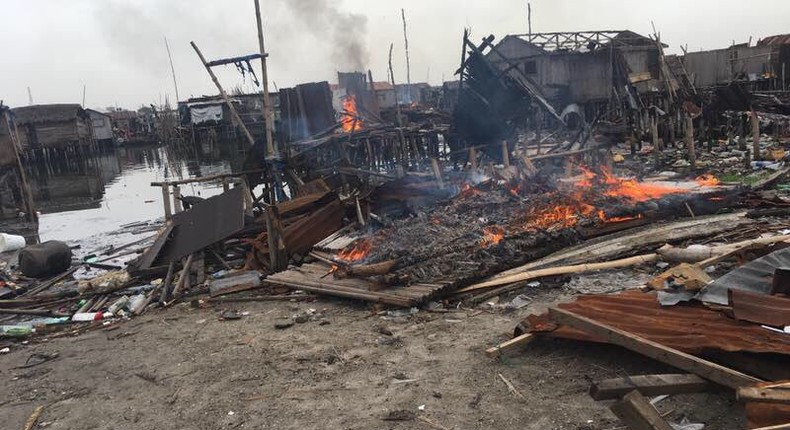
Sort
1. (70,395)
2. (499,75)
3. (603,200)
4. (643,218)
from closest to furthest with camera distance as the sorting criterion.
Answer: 1. (70,395)
2. (643,218)
3. (603,200)
4. (499,75)

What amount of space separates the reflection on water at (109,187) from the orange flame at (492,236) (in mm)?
12280

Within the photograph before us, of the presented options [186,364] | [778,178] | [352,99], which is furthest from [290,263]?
[352,99]

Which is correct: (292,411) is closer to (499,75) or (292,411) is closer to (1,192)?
(499,75)

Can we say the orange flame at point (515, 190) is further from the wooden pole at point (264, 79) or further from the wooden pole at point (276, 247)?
the wooden pole at point (264, 79)

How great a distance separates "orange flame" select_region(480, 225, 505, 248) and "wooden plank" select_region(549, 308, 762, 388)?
295 cm

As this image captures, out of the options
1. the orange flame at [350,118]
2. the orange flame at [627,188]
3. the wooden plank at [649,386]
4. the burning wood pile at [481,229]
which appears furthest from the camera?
the orange flame at [350,118]

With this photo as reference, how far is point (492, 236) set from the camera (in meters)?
7.54

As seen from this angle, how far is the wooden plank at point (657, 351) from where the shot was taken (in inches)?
128

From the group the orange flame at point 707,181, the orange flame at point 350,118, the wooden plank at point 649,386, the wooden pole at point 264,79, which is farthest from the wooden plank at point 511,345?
the orange flame at point 350,118

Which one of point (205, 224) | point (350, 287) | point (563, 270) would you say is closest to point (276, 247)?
point (205, 224)

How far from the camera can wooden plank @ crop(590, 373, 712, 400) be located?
304 cm

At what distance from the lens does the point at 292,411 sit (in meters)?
4.17

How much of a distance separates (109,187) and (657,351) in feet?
90.0

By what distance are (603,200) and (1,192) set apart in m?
20.5
